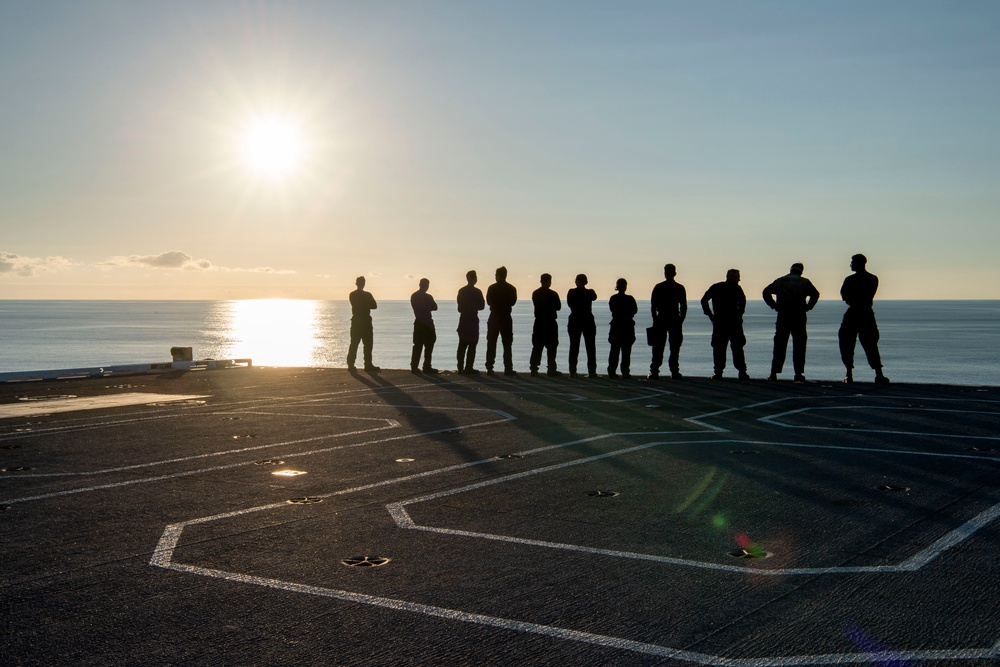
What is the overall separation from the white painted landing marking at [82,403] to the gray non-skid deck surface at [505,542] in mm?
2086

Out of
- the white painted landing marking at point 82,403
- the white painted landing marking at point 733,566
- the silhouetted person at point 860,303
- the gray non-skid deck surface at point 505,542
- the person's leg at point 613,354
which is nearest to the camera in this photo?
the gray non-skid deck surface at point 505,542

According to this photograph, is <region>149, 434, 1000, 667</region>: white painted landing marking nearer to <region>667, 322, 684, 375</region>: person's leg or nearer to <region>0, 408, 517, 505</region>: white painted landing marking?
<region>0, 408, 517, 505</region>: white painted landing marking

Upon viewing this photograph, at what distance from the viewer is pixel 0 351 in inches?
3912

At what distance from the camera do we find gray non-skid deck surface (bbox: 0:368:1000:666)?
3875mm

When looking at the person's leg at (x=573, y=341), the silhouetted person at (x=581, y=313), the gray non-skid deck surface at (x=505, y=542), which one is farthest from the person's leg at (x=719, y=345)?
Result: the gray non-skid deck surface at (x=505, y=542)

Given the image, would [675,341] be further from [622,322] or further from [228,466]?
[228,466]

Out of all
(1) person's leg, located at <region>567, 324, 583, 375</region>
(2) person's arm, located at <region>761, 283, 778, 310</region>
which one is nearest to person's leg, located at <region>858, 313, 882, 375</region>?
(2) person's arm, located at <region>761, 283, 778, 310</region>

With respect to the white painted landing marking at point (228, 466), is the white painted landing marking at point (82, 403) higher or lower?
lower

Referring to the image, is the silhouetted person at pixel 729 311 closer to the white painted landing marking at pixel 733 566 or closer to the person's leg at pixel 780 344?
the person's leg at pixel 780 344

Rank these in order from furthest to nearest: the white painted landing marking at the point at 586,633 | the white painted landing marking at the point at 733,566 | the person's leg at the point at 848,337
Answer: the person's leg at the point at 848,337 < the white painted landing marking at the point at 733,566 < the white painted landing marking at the point at 586,633

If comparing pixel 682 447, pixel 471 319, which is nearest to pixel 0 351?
pixel 471 319

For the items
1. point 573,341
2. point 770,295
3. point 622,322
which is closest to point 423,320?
point 573,341

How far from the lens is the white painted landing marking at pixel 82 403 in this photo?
13.1m

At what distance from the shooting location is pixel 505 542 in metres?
5.53
